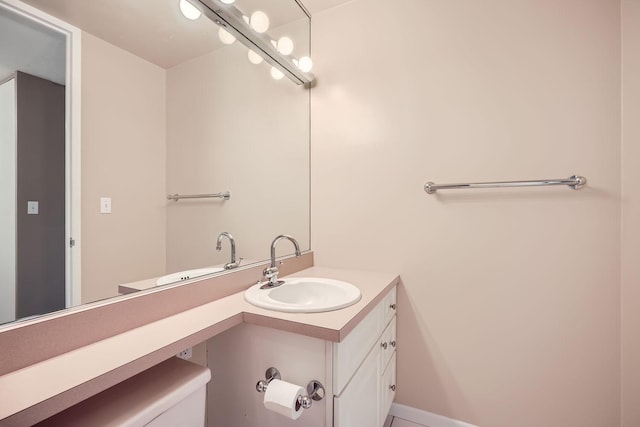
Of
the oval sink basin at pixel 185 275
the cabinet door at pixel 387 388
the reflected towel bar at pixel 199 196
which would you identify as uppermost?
the reflected towel bar at pixel 199 196

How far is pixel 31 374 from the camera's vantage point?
57cm

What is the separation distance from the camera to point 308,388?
0.87 meters

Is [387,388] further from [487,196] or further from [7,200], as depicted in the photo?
[7,200]

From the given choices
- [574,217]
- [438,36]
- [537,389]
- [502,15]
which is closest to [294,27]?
[438,36]

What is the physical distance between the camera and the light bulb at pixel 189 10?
3.45 feet

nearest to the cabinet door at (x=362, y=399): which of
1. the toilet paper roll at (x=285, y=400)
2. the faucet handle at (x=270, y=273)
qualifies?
the toilet paper roll at (x=285, y=400)

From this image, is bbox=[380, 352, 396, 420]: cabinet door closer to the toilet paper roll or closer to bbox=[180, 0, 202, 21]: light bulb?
the toilet paper roll

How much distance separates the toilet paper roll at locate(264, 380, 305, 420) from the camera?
2.54ft

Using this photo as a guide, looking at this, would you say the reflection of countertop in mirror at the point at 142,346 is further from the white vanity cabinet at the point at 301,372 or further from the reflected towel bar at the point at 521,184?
the reflected towel bar at the point at 521,184

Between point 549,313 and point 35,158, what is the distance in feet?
6.27

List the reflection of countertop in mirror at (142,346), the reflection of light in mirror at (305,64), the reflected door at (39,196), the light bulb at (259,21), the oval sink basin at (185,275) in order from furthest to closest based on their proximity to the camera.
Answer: the reflection of light in mirror at (305,64)
the light bulb at (259,21)
the oval sink basin at (185,275)
the reflected door at (39,196)
the reflection of countertop in mirror at (142,346)

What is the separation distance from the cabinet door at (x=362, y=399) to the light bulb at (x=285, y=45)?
1617 mm

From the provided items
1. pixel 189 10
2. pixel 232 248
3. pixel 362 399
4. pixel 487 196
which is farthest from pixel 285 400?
pixel 189 10

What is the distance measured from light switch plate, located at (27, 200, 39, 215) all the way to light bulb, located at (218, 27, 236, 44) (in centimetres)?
100
